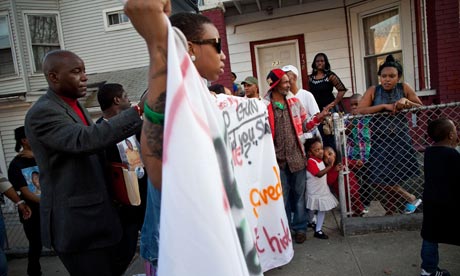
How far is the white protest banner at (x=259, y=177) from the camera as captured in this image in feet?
7.42

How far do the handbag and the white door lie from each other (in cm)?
655

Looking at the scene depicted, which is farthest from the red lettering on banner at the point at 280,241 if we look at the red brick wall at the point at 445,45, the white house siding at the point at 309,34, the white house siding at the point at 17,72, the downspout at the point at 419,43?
the white house siding at the point at 17,72

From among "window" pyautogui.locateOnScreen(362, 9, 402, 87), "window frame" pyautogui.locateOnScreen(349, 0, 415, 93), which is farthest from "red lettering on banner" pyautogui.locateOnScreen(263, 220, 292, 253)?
"window" pyautogui.locateOnScreen(362, 9, 402, 87)

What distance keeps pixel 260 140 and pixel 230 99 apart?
539 mm

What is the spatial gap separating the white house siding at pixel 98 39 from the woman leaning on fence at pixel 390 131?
28.8ft

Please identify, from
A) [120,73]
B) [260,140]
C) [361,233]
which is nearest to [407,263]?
[361,233]

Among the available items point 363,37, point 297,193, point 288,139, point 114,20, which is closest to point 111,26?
point 114,20

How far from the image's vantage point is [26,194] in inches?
151

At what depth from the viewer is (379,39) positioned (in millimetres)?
7590

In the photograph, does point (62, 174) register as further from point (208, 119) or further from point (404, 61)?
point (404, 61)

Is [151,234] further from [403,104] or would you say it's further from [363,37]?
[363,37]

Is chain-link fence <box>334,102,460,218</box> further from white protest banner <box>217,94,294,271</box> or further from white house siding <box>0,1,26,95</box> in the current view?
white house siding <box>0,1,26,95</box>

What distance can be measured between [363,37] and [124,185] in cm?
711

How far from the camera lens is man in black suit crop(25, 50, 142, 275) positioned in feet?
5.72
